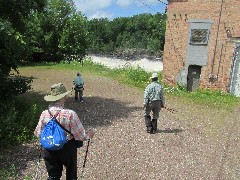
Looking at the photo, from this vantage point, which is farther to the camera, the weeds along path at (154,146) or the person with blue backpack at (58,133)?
the weeds along path at (154,146)

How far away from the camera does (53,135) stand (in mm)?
4848

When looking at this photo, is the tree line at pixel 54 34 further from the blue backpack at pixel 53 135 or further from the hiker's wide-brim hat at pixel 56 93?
the blue backpack at pixel 53 135

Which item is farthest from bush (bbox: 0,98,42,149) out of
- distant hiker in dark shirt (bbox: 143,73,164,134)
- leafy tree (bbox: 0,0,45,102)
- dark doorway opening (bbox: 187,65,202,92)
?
dark doorway opening (bbox: 187,65,202,92)

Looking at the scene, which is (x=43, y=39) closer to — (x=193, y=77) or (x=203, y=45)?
(x=193, y=77)

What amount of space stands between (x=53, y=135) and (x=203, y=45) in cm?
1648

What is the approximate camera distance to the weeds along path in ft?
25.1

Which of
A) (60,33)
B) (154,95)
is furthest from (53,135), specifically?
(60,33)

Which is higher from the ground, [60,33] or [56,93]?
[60,33]

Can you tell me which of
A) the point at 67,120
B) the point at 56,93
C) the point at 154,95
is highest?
the point at 56,93

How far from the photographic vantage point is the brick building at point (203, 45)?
18.7m

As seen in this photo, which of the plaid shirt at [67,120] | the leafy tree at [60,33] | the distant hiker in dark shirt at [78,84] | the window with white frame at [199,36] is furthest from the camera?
the leafy tree at [60,33]

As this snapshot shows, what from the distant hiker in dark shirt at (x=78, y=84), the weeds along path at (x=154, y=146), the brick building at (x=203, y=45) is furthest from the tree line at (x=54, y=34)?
the brick building at (x=203, y=45)

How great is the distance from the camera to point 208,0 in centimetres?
1909

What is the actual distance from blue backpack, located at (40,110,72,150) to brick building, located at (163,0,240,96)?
1608 centimetres
